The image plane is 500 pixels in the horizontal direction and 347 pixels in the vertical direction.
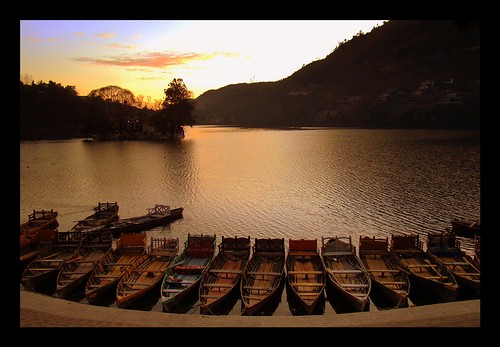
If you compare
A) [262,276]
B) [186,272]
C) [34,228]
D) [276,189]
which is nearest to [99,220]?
A: [34,228]

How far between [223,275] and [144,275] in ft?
13.3

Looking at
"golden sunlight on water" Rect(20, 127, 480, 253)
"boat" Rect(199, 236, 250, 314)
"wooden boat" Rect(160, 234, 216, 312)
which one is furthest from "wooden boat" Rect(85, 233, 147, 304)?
"golden sunlight on water" Rect(20, 127, 480, 253)

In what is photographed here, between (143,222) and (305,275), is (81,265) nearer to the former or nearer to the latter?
(143,222)

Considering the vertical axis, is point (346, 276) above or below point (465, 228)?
below

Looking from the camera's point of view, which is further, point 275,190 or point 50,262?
point 275,190

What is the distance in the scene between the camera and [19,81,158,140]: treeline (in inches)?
5920

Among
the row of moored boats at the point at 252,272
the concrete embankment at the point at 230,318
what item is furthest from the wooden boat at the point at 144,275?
the concrete embankment at the point at 230,318

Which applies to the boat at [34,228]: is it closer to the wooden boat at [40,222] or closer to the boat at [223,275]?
the wooden boat at [40,222]

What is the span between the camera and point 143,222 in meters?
35.6

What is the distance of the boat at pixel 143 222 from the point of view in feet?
112

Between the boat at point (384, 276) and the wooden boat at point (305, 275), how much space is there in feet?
8.48

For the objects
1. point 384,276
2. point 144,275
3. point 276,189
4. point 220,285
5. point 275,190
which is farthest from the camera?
point 276,189

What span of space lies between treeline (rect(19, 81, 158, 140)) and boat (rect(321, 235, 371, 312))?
13229 cm
